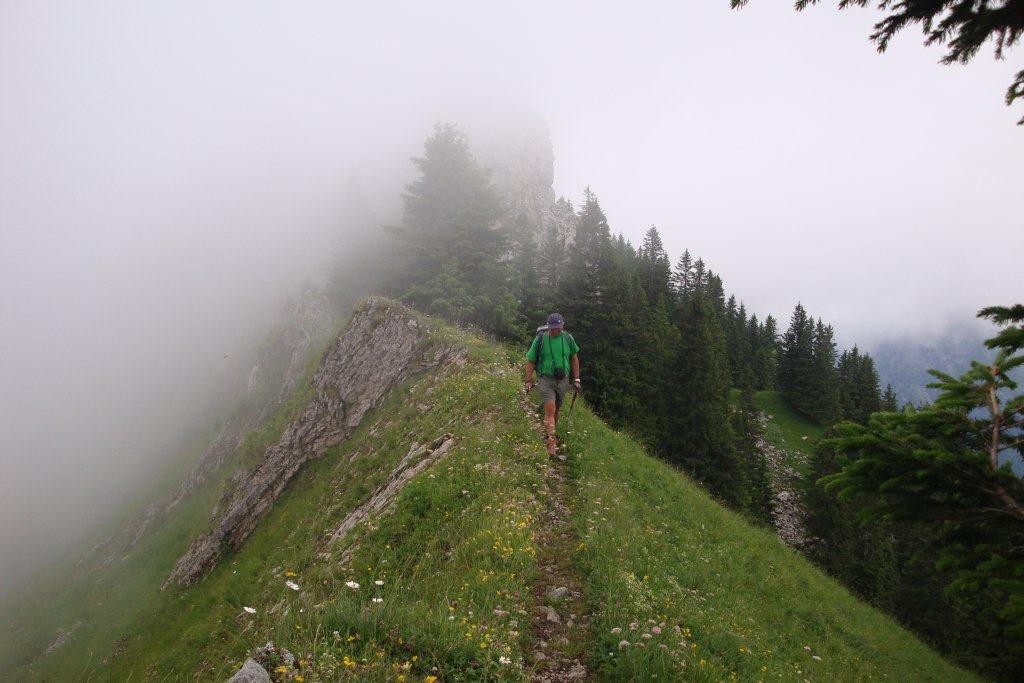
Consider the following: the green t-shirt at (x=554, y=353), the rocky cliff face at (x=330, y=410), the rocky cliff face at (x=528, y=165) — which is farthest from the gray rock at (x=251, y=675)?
the rocky cliff face at (x=528, y=165)

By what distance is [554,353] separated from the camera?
11688 mm

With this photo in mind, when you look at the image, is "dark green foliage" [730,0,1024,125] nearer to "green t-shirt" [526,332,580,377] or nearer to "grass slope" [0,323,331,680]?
"green t-shirt" [526,332,580,377]

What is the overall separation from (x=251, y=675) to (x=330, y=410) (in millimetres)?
19316

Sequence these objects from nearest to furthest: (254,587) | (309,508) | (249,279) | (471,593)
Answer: (471,593) → (254,587) → (309,508) → (249,279)

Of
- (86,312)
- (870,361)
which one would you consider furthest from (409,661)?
(870,361)

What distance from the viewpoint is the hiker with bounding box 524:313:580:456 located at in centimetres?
1162

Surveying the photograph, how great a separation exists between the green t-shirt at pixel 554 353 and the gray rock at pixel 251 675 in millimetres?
8710

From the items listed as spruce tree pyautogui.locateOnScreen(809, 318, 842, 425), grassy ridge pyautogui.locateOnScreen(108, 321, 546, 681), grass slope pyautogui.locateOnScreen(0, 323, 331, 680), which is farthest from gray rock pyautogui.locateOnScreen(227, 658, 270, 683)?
spruce tree pyautogui.locateOnScreen(809, 318, 842, 425)

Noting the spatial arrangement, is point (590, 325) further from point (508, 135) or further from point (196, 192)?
point (196, 192)

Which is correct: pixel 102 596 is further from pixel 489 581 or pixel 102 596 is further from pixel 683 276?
pixel 683 276

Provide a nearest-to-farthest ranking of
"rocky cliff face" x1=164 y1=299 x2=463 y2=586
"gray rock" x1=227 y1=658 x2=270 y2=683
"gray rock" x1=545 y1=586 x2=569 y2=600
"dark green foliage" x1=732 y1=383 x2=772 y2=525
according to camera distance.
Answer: "gray rock" x1=227 y1=658 x2=270 y2=683, "gray rock" x1=545 y1=586 x2=569 y2=600, "rocky cliff face" x1=164 y1=299 x2=463 y2=586, "dark green foliage" x1=732 y1=383 x2=772 y2=525

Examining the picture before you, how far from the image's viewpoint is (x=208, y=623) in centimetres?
1324

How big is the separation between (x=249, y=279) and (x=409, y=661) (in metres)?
68.6

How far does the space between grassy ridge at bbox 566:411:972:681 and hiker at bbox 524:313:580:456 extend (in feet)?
4.26
